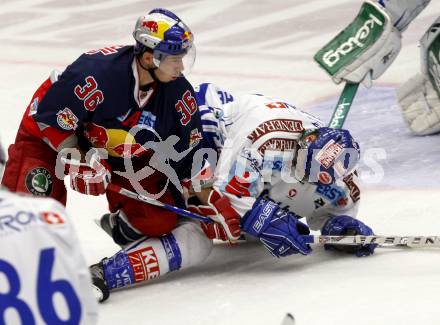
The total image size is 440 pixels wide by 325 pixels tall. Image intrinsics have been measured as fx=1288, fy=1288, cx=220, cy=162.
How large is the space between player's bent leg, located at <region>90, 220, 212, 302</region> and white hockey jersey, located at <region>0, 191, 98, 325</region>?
179cm

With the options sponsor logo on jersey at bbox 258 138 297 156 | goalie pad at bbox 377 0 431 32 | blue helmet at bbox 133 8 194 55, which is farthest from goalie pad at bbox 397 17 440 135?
blue helmet at bbox 133 8 194 55

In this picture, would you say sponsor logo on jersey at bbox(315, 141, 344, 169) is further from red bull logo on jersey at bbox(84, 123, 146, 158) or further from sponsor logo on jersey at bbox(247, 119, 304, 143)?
red bull logo on jersey at bbox(84, 123, 146, 158)

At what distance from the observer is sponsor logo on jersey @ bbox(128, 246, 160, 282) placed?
430cm

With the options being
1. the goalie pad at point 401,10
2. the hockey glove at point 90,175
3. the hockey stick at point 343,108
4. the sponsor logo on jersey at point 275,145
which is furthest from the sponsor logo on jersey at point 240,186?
the goalie pad at point 401,10

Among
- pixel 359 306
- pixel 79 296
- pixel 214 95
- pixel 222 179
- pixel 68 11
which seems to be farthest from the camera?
pixel 68 11

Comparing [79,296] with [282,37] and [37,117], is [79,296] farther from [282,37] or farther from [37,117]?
[282,37]

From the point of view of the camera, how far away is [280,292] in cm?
412

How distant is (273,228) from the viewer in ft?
14.2

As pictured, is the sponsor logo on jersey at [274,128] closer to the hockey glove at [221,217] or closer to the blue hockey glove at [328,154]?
the blue hockey glove at [328,154]

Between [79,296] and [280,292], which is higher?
[79,296]

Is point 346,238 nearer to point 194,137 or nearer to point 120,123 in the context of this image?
point 194,137

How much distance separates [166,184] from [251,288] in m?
0.53

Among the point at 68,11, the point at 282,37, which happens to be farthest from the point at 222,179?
the point at 68,11

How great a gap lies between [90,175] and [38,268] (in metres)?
1.95
